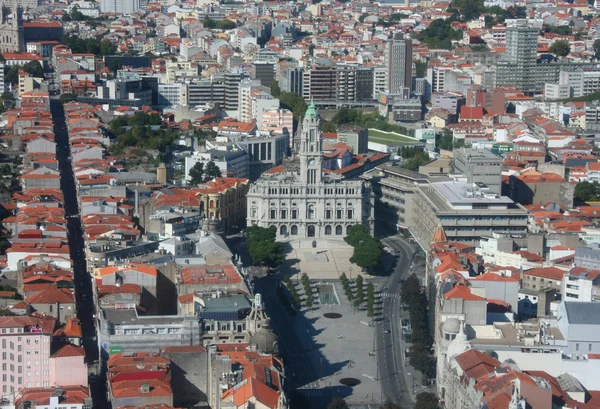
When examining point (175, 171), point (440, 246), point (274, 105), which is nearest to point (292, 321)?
point (440, 246)

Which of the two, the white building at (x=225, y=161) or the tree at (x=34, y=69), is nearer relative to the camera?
the white building at (x=225, y=161)

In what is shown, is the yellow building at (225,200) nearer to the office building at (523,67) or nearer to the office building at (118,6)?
the office building at (523,67)

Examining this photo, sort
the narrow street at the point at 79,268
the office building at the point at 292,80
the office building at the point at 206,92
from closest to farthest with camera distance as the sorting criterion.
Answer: the narrow street at the point at 79,268
the office building at the point at 206,92
the office building at the point at 292,80

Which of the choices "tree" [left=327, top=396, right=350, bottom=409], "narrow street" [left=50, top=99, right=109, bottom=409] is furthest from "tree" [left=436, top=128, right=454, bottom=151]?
"tree" [left=327, top=396, right=350, bottom=409]

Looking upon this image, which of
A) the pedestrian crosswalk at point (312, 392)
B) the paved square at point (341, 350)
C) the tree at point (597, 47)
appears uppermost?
the tree at point (597, 47)

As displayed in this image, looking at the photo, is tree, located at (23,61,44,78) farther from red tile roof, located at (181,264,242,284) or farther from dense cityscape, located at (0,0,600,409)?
red tile roof, located at (181,264,242,284)

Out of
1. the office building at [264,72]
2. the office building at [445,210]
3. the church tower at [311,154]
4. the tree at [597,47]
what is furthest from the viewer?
the tree at [597,47]

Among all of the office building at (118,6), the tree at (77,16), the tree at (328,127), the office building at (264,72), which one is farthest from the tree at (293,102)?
the office building at (118,6)
